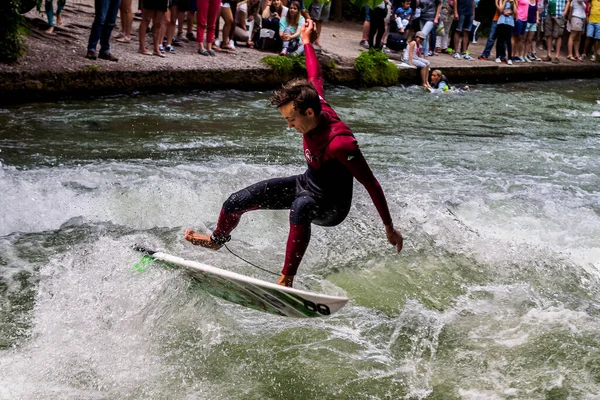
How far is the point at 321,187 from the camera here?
4.84 m

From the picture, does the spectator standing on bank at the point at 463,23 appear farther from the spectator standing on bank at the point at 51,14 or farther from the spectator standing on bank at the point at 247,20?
the spectator standing on bank at the point at 51,14

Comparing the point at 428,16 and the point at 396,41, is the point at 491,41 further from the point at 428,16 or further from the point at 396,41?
the point at 396,41

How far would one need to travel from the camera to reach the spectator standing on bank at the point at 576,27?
1973cm

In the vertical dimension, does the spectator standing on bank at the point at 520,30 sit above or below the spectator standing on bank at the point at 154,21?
above

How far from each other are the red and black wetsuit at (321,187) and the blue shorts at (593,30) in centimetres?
1738

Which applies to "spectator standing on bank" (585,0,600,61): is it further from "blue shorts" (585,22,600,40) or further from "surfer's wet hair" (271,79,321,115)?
"surfer's wet hair" (271,79,321,115)

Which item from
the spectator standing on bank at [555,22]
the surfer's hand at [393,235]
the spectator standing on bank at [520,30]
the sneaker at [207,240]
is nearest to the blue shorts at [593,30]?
the spectator standing on bank at [555,22]

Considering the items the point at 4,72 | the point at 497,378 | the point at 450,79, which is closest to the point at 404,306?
the point at 497,378

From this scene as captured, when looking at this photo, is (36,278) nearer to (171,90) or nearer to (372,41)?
(171,90)

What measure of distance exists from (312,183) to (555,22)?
1701 centimetres

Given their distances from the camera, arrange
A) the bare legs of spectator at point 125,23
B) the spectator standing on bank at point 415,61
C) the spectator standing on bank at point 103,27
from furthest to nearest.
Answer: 1. the spectator standing on bank at point 415,61
2. the bare legs of spectator at point 125,23
3. the spectator standing on bank at point 103,27

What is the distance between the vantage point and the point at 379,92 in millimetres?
14609

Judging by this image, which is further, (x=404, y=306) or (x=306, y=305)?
(x=404, y=306)

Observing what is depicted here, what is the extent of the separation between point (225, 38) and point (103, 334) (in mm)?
9763
